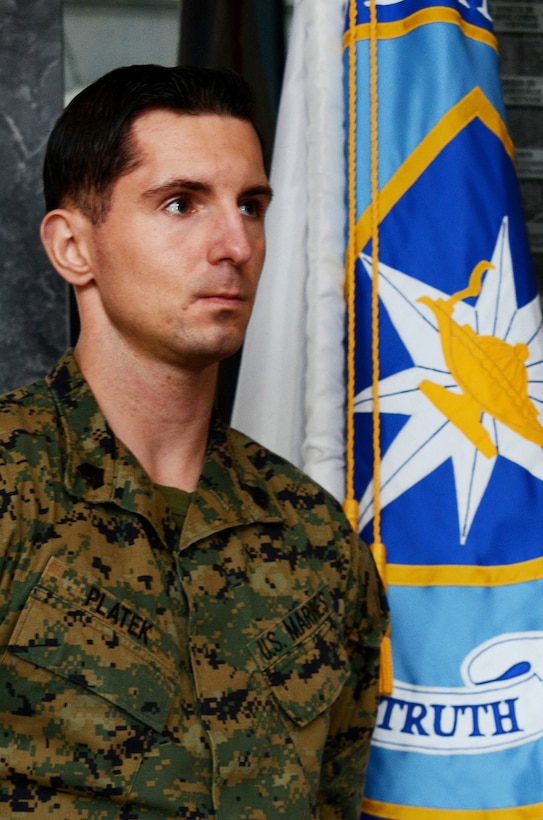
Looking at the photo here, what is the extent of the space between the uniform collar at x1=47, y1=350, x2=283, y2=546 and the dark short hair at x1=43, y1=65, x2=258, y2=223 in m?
0.17

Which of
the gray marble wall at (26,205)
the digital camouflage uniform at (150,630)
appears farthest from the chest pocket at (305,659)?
the gray marble wall at (26,205)

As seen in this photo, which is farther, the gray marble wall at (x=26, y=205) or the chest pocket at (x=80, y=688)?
the gray marble wall at (x=26, y=205)

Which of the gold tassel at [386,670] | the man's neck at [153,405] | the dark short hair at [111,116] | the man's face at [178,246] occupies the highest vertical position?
the dark short hair at [111,116]

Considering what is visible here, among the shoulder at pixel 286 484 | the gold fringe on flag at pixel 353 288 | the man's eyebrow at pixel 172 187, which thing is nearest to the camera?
the man's eyebrow at pixel 172 187

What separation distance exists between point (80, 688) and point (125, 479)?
7.6 inches

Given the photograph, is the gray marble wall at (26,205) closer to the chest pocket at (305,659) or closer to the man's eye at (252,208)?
the man's eye at (252,208)

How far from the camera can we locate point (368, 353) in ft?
4.18

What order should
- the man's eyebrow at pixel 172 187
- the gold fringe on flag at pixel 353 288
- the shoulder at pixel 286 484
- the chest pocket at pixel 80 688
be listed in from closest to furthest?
the chest pocket at pixel 80 688, the man's eyebrow at pixel 172 187, the shoulder at pixel 286 484, the gold fringe on flag at pixel 353 288

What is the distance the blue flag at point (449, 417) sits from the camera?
115cm

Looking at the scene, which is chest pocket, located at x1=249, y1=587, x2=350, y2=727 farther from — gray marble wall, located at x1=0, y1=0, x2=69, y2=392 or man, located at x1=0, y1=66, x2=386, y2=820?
gray marble wall, located at x1=0, y1=0, x2=69, y2=392

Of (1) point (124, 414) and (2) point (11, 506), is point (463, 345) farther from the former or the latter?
(2) point (11, 506)

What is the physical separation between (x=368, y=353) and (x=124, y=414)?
372mm

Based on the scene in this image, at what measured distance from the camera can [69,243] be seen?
1029 mm

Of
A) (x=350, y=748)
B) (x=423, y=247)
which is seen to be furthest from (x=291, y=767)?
(x=423, y=247)
